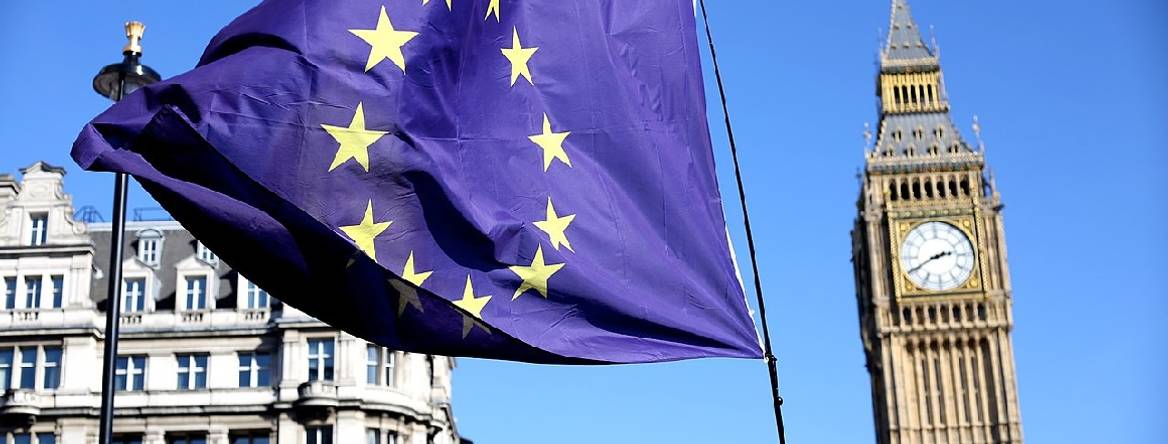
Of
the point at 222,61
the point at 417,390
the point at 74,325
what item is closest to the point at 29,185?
the point at 74,325

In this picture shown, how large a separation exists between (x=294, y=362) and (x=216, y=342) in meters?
2.85

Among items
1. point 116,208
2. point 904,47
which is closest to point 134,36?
point 116,208

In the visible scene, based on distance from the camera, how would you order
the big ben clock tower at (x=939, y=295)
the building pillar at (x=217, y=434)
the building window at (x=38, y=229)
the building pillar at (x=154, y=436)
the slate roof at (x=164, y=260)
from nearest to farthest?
the building pillar at (x=154, y=436), the building pillar at (x=217, y=434), the building window at (x=38, y=229), the slate roof at (x=164, y=260), the big ben clock tower at (x=939, y=295)

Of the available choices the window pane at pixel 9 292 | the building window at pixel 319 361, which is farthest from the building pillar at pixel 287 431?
the window pane at pixel 9 292

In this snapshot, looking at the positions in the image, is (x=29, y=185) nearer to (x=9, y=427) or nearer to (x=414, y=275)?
(x=9, y=427)

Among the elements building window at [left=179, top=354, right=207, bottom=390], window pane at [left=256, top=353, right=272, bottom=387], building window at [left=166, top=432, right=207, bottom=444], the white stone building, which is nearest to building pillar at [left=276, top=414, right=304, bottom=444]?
the white stone building

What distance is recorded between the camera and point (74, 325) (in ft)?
194

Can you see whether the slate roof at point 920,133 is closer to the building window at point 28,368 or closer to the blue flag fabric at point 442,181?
the building window at point 28,368

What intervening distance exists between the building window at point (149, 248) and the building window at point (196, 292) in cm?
253

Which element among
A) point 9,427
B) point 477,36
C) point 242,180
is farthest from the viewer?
point 9,427

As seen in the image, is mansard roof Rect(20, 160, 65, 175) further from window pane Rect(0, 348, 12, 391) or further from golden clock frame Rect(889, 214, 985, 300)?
golden clock frame Rect(889, 214, 985, 300)

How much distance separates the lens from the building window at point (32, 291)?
195 feet

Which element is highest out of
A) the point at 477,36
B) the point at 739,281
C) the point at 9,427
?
the point at 9,427

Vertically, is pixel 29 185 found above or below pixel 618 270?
above
